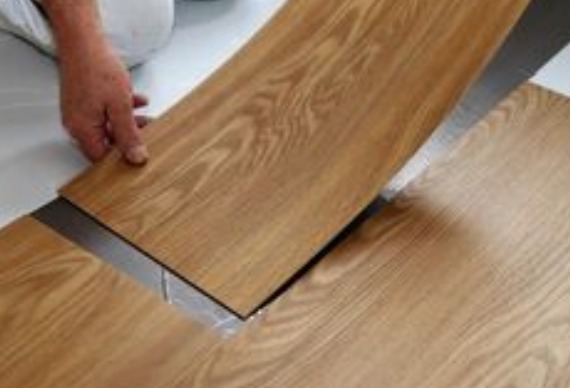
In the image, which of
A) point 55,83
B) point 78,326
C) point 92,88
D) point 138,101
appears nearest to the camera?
point 78,326

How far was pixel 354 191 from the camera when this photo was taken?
1.40 m

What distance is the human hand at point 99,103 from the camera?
1.44 meters

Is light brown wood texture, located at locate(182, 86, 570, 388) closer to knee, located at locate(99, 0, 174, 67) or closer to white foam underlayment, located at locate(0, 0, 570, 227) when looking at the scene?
white foam underlayment, located at locate(0, 0, 570, 227)

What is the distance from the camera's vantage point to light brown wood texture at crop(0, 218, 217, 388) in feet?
3.76

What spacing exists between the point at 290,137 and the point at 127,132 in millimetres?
270

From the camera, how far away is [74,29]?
1482 millimetres

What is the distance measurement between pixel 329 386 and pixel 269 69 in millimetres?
687

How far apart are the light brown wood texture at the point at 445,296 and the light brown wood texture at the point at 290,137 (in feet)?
0.21

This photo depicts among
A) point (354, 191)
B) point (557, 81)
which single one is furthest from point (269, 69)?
point (557, 81)

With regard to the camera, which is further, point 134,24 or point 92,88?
point 134,24

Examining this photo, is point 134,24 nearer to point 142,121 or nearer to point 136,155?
point 142,121

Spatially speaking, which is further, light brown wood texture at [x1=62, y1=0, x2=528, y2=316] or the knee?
the knee

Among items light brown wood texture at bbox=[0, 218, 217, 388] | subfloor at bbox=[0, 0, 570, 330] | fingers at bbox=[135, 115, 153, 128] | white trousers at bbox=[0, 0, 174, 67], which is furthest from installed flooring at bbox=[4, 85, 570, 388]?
white trousers at bbox=[0, 0, 174, 67]

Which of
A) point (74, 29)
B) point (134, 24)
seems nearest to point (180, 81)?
point (134, 24)
